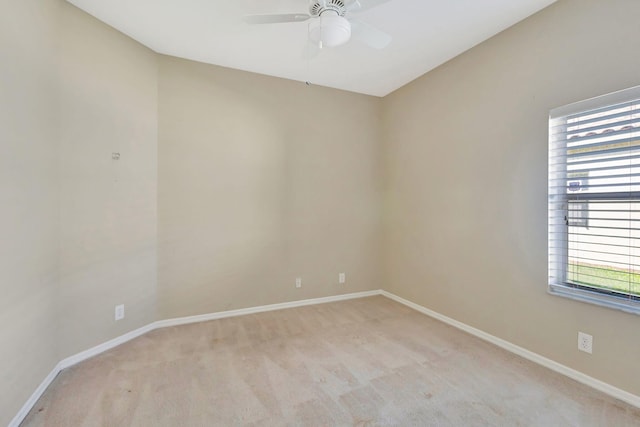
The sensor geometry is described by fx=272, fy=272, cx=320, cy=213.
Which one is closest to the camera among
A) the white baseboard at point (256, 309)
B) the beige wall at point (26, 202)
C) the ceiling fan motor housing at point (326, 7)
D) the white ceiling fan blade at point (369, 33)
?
the beige wall at point (26, 202)

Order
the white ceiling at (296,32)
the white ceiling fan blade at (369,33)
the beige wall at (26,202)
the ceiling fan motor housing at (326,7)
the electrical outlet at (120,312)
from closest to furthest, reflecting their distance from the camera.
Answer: the beige wall at (26,202), the ceiling fan motor housing at (326,7), the white ceiling fan blade at (369,33), the white ceiling at (296,32), the electrical outlet at (120,312)

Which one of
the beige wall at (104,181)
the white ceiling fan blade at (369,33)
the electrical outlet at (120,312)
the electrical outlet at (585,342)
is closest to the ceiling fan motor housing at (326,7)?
the white ceiling fan blade at (369,33)

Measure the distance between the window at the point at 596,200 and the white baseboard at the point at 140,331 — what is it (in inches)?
91.9

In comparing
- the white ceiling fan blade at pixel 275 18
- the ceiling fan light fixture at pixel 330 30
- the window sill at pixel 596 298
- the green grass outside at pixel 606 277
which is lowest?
the window sill at pixel 596 298

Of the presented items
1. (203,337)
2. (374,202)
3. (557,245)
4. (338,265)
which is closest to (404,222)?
(374,202)

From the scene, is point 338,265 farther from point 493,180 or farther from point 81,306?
point 81,306

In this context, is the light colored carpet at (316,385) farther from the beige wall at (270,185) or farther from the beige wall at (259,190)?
the beige wall at (259,190)

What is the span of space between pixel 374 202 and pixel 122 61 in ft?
10.5

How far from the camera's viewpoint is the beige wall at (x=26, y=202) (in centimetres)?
152

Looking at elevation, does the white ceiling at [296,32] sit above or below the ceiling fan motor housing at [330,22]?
above

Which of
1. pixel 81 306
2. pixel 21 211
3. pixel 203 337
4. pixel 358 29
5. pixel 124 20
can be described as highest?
pixel 124 20

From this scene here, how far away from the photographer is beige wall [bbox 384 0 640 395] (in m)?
1.81

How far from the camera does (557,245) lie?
209cm

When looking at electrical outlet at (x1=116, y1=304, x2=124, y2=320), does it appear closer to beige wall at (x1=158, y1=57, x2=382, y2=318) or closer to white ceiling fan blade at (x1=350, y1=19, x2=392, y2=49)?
beige wall at (x1=158, y1=57, x2=382, y2=318)
